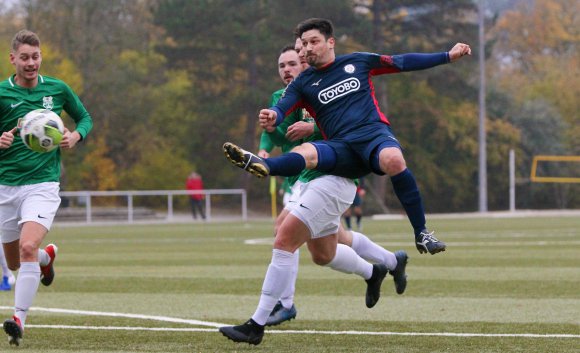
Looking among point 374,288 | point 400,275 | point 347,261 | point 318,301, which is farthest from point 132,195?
point 347,261

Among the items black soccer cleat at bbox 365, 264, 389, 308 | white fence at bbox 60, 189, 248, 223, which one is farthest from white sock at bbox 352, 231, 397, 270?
white fence at bbox 60, 189, 248, 223

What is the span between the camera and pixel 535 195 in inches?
2215

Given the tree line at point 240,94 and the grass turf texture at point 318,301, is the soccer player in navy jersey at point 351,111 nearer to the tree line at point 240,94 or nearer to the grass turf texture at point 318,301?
the grass turf texture at point 318,301

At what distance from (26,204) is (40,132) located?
0.64m

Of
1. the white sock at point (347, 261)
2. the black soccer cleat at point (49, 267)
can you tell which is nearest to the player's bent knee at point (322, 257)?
the white sock at point (347, 261)

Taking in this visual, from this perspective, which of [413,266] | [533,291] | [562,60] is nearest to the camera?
[533,291]

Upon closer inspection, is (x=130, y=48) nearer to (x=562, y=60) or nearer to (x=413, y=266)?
(x=562, y=60)

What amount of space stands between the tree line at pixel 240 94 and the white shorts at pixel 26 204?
38.8m

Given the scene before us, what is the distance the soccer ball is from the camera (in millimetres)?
8227

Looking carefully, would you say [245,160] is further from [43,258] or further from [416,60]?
[43,258]

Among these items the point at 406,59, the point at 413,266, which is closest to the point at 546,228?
the point at 413,266

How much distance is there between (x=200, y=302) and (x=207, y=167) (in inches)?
1780

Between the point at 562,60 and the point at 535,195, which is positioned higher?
the point at 562,60

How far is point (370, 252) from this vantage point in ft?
31.6
